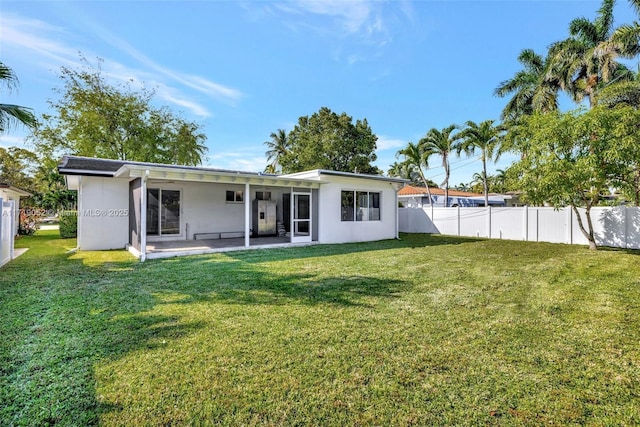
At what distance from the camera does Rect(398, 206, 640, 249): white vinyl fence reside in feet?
37.0

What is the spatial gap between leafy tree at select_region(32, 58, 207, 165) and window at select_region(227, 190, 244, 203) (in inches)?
589

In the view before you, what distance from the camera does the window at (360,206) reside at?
13170 mm

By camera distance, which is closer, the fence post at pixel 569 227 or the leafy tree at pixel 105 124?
the fence post at pixel 569 227

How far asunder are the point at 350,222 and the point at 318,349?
1011 centimetres

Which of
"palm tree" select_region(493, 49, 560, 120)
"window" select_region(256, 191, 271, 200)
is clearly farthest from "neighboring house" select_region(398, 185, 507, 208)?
"window" select_region(256, 191, 271, 200)

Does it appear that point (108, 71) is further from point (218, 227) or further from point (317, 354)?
point (317, 354)

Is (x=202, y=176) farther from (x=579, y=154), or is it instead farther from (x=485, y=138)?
(x=485, y=138)

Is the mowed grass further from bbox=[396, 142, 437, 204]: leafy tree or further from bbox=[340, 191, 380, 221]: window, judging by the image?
bbox=[396, 142, 437, 204]: leafy tree

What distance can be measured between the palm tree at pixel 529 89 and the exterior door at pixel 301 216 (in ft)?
48.8

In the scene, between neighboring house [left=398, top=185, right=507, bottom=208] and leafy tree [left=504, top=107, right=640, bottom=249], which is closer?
leafy tree [left=504, top=107, right=640, bottom=249]

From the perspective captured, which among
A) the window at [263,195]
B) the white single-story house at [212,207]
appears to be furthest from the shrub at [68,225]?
the window at [263,195]

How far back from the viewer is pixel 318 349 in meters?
3.31

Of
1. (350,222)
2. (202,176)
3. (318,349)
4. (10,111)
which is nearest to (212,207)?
(202,176)

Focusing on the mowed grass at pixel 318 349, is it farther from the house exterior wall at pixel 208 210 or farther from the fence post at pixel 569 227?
the fence post at pixel 569 227
